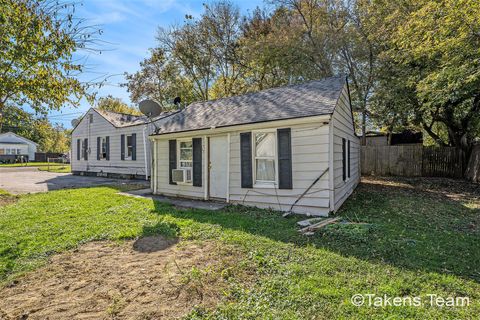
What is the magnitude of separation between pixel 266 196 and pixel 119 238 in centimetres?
361

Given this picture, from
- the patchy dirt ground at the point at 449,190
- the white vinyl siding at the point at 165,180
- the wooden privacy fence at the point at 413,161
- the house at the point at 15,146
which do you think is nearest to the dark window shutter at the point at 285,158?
the white vinyl siding at the point at 165,180

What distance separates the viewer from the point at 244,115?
7543mm

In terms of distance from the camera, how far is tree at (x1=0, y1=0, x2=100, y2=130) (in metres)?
4.72

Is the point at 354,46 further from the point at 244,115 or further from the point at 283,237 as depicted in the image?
the point at 283,237

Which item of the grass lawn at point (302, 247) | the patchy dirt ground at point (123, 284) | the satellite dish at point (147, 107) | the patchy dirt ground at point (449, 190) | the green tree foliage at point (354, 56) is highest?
the green tree foliage at point (354, 56)

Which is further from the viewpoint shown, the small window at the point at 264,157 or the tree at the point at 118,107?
the tree at the point at 118,107

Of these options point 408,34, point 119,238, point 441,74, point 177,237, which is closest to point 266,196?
point 177,237

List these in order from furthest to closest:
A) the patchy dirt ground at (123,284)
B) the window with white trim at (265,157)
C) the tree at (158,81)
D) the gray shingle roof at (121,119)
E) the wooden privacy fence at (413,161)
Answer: the tree at (158,81) → the gray shingle roof at (121,119) → the wooden privacy fence at (413,161) → the window with white trim at (265,157) → the patchy dirt ground at (123,284)

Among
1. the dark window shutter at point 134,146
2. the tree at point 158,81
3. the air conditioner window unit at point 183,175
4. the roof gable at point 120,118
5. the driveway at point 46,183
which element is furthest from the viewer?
the tree at point 158,81

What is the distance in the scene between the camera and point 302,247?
413 cm

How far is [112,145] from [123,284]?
14.6 meters

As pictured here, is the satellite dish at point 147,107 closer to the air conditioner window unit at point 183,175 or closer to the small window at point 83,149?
the air conditioner window unit at point 183,175

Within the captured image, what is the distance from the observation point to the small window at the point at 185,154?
28.3ft

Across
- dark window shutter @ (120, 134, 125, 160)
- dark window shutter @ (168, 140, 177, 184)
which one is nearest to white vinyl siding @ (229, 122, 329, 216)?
dark window shutter @ (168, 140, 177, 184)
